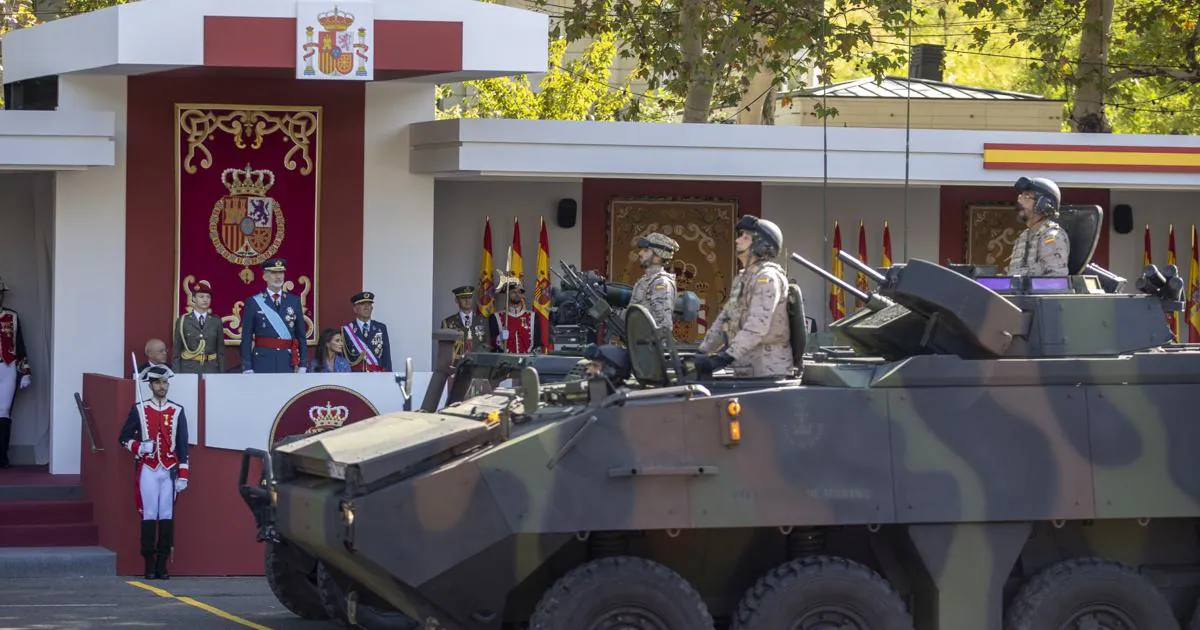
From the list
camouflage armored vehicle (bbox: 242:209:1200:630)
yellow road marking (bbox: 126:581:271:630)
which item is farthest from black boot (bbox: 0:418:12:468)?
camouflage armored vehicle (bbox: 242:209:1200:630)

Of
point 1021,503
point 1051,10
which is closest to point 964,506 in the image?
point 1021,503

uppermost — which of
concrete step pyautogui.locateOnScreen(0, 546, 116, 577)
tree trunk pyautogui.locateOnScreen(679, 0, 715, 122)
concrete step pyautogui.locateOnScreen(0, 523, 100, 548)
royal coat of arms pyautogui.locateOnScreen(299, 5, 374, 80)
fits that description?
tree trunk pyautogui.locateOnScreen(679, 0, 715, 122)

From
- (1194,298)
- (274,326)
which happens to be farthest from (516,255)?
(1194,298)

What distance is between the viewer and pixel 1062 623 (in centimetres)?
954

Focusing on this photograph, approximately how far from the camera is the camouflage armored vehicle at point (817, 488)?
898 centimetres

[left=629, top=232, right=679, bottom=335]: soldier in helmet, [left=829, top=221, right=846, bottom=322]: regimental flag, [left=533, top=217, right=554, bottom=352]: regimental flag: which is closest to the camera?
[left=629, top=232, right=679, bottom=335]: soldier in helmet

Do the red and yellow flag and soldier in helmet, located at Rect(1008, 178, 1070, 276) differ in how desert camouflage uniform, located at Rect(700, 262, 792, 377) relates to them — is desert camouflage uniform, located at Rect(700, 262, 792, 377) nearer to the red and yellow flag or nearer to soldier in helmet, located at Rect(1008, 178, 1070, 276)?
soldier in helmet, located at Rect(1008, 178, 1070, 276)

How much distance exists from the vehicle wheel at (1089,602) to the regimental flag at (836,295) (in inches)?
388

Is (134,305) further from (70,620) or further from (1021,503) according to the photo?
(1021,503)

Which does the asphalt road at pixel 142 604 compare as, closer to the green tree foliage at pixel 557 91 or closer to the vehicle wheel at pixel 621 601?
the vehicle wheel at pixel 621 601

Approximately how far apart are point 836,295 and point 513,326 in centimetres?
352

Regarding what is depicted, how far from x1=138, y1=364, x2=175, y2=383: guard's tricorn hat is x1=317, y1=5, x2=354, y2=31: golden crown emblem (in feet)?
9.72

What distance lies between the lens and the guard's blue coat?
50.1 feet

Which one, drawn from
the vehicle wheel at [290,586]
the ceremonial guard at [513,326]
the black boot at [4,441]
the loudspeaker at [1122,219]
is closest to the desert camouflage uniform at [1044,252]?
the vehicle wheel at [290,586]
